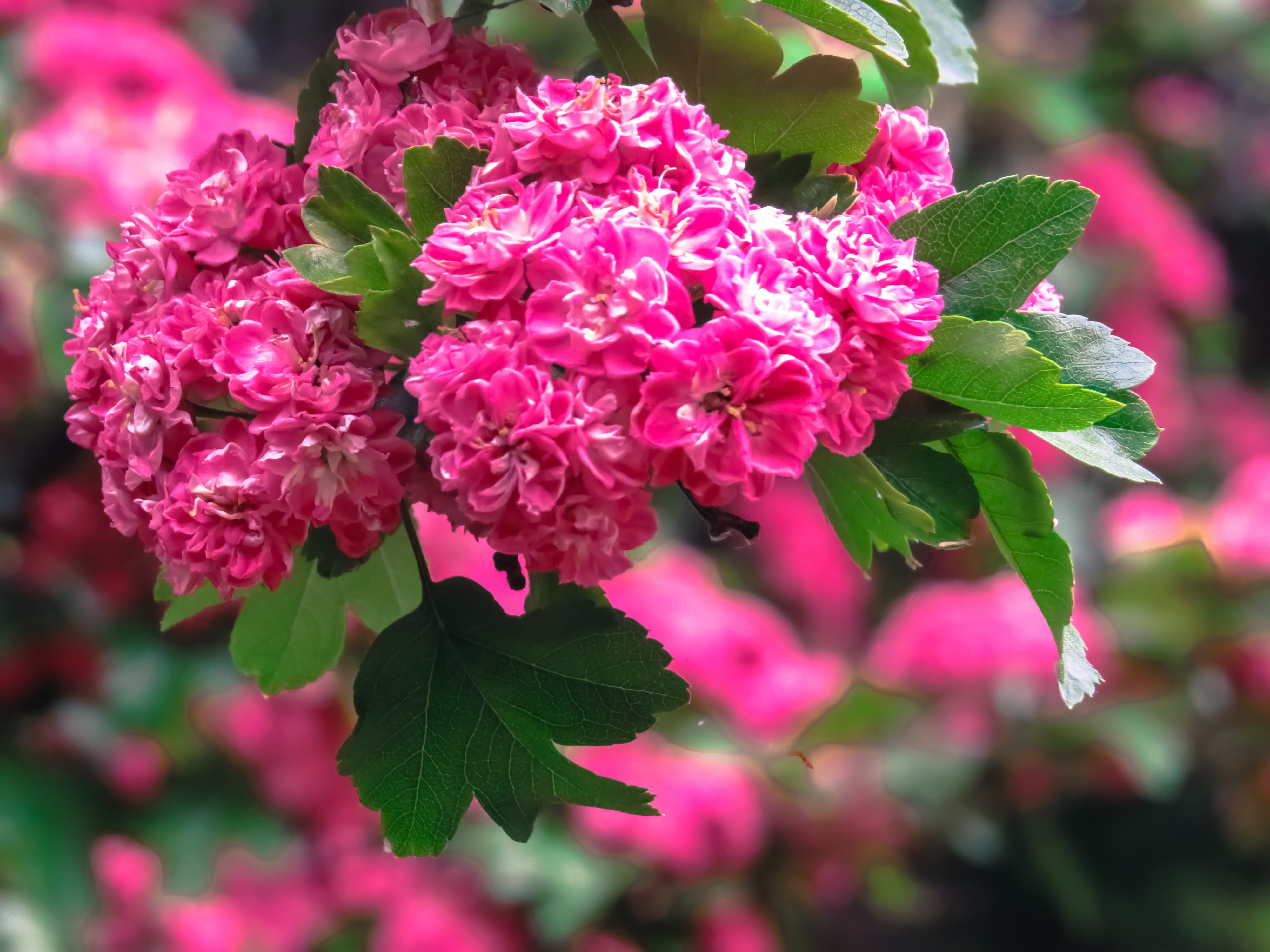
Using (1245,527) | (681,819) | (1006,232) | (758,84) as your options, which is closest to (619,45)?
(758,84)

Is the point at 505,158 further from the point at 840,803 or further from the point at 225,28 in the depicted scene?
the point at 225,28

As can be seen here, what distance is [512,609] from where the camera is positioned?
102cm

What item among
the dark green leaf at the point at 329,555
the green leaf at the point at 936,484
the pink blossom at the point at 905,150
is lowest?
the dark green leaf at the point at 329,555

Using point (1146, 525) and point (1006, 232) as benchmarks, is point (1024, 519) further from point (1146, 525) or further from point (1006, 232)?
point (1146, 525)

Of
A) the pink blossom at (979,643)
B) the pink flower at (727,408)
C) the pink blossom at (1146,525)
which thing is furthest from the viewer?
the pink blossom at (1146,525)

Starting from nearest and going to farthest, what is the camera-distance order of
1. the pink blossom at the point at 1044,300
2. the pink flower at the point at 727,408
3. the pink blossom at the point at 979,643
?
the pink flower at the point at 727,408 < the pink blossom at the point at 1044,300 < the pink blossom at the point at 979,643

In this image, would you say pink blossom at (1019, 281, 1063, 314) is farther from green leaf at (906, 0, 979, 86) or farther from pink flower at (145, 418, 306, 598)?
pink flower at (145, 418, 306, 598)

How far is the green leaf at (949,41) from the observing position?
522 millimetres

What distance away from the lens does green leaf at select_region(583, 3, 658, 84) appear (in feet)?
1.43

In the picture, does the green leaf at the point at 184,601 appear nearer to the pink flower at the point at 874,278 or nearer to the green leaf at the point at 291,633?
the green leaf at the point at 291,633

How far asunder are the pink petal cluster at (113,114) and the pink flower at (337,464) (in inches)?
32.9

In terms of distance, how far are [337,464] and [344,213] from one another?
0.08 m

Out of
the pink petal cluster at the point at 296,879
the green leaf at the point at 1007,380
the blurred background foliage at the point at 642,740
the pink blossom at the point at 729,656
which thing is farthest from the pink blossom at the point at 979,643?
the green leaf at the point at 1007,380

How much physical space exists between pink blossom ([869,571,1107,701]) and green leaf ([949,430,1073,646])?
886mm
